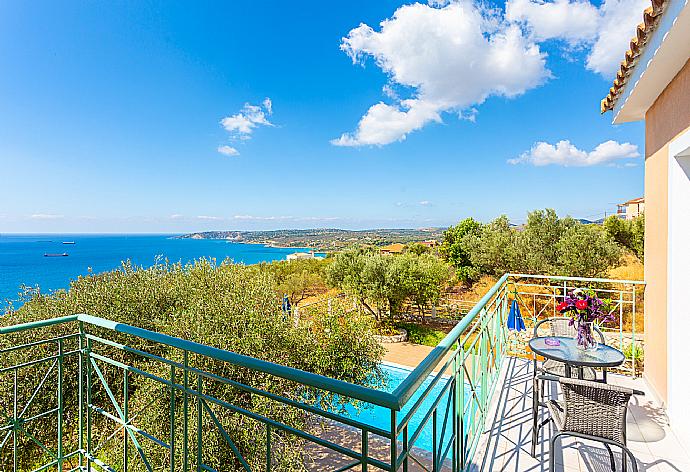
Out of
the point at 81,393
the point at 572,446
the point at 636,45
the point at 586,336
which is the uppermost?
the point at 636,45

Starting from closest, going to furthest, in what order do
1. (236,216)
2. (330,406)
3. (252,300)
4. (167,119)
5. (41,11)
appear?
(330,406) → (252,300) → (41,11) → (167,119) → (236,216)

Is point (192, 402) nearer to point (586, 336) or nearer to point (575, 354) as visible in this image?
point (575, 354)

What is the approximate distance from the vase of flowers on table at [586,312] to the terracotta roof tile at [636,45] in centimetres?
196

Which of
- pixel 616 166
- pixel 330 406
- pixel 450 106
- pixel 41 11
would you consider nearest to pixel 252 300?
pixel 330 406

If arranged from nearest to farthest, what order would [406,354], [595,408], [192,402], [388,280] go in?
[595,408] < [192,402] < [406,354] < [388,280]

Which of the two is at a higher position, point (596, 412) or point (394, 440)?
point (394, 440)

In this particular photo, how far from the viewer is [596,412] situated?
190 centimetres

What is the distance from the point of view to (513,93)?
1727 cm

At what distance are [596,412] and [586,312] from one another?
3.43 ft

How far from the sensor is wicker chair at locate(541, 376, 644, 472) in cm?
184

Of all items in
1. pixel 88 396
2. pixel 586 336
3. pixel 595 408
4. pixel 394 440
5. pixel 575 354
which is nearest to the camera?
pixel 394 440

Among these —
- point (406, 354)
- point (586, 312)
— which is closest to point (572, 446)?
point (586, 312)

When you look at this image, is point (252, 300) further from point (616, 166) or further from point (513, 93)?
point (616, 166)

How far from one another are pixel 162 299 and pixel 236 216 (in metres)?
44.7
